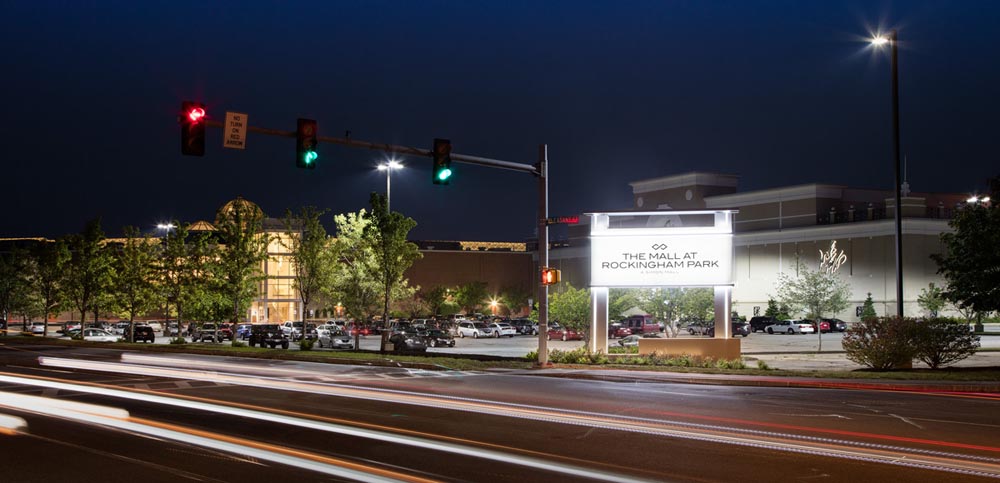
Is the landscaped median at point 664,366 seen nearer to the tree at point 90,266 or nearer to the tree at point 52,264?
the tree at point 90,266

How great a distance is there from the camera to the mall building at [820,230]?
2864 inches

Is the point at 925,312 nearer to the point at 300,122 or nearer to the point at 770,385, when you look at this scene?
the point at 770,385

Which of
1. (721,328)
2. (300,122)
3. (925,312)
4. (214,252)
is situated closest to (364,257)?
(214,252)

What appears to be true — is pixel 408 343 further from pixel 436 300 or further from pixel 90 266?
pixel 436 300

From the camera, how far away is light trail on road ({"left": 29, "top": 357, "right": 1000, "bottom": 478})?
37.1 ft

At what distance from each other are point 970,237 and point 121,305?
46.8 meters

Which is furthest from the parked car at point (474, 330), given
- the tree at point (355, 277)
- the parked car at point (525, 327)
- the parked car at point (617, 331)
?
the tree at point (355, 277)

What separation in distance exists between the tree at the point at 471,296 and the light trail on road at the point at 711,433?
280 ft

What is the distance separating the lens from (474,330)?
65688mm

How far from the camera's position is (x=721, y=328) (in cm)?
2983

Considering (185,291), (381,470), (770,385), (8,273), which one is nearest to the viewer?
(381,470)

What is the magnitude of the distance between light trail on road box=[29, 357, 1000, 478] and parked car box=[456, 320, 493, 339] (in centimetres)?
4275

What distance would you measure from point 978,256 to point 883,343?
3883mm

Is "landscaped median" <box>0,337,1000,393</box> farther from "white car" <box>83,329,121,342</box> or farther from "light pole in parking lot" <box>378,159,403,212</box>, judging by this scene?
"white car" <box>83,329,121,342</box>
